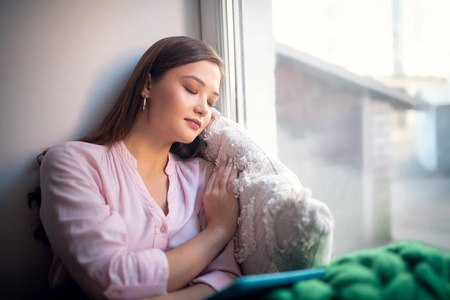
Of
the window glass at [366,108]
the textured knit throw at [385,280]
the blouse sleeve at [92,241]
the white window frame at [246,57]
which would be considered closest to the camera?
the textured knit throw at [385,280]

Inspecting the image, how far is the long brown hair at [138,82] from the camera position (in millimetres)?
1220

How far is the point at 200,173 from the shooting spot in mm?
1343

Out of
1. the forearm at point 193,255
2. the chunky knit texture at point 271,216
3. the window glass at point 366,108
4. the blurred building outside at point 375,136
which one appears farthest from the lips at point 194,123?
the blurred building outside at point 375,136

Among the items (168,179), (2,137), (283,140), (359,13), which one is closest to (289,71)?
(283,140)

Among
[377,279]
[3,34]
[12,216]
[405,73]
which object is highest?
[3,34]

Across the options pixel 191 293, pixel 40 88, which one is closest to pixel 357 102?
Answer: pixel 191 293

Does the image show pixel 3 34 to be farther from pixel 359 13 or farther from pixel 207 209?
pixel 359 13

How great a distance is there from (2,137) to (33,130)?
10 cm

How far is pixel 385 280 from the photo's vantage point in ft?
2.03

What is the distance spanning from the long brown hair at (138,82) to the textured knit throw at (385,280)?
0.86 m

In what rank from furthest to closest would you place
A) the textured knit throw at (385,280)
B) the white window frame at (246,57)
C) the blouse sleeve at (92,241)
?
1. the white window frame at (246,57)
2. the blouse sleeve at (92,241)
3. the textured knit throw at (385,280)

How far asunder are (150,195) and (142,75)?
466 mm

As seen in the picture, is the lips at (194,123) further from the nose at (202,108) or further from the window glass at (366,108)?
the window glass at (366,108)

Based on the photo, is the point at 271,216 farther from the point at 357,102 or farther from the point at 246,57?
the point at 246,57
